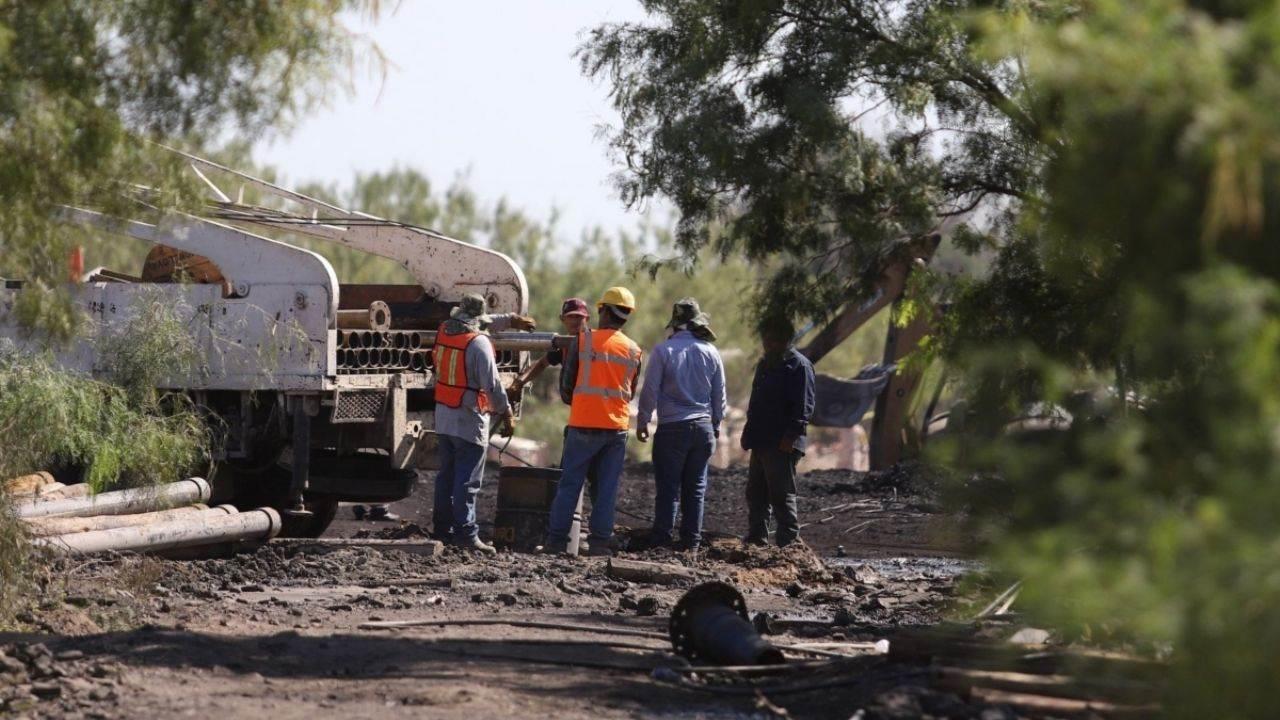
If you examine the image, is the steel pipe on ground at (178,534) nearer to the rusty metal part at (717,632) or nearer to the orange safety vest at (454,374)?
the orange safety vest at (454,374)

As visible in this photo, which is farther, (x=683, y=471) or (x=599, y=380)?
(x=683, y=471)

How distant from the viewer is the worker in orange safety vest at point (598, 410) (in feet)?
38.5

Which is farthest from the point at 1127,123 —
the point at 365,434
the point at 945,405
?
the point at 945,405

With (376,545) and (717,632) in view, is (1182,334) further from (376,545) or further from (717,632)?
(376,545)

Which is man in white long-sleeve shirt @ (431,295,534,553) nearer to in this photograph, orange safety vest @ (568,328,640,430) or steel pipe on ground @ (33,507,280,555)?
orange safety vest @ (568,328,640,430)

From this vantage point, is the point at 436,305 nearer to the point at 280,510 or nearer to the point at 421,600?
the point at 280,510

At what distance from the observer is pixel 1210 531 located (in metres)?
3.81

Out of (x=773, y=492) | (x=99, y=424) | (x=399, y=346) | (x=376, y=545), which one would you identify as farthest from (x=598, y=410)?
(x=99, y=424)

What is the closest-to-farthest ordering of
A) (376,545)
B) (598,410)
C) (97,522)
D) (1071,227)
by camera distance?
(1071,227), (97,522), (376,545), (598,410)

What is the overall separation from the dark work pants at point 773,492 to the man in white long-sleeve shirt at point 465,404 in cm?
199

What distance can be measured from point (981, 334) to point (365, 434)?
5476mm

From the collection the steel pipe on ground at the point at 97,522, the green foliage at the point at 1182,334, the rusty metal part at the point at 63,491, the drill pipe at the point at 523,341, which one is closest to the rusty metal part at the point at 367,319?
the drill pipe at the point at 523,341

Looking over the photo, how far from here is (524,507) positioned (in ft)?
41.1

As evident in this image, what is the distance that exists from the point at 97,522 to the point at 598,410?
11.5 ft
